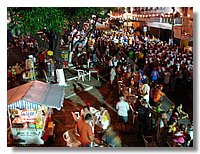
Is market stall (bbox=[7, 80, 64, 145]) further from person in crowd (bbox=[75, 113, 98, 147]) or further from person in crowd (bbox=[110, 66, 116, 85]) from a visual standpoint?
person in crowd (bbox=[110, 66, 116, 85])

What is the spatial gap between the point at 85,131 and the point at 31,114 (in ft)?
1.85

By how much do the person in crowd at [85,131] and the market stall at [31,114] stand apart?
0.26 meters

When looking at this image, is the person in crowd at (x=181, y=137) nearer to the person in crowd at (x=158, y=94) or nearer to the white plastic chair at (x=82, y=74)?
the person in crowd at (x=158, y=94)

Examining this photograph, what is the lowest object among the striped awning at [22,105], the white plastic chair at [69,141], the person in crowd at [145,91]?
the white plastic chair at [69,141]

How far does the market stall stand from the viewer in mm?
4164

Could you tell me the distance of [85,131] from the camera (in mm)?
4223

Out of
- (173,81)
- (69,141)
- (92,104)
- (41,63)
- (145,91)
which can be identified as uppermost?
(41,63)

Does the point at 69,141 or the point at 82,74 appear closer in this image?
the point at 69,141

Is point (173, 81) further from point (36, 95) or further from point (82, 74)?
point (36, 95)

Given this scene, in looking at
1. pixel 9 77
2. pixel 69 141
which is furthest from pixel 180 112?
pixel 9 77

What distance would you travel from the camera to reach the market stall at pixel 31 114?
13.7ft

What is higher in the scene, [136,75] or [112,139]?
[136,75]

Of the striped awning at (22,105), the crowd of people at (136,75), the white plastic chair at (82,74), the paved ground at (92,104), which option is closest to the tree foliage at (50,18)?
the crowd of people at (136,75)
